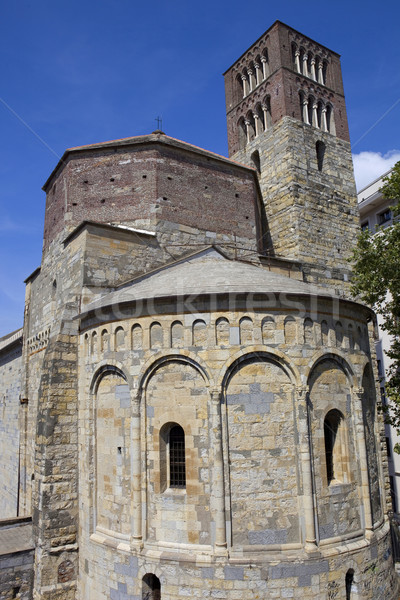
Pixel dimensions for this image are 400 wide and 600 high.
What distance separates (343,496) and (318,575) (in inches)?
60.4

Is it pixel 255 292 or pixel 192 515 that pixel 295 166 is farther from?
pixel 192 515

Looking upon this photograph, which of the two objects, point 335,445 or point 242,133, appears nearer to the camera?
point 335,445

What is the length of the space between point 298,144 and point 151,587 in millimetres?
15479

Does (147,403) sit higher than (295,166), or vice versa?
(295,166)

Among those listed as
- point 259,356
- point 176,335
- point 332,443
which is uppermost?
point 176,335

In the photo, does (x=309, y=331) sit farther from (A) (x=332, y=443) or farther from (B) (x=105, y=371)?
(B) (x=105, y=371)

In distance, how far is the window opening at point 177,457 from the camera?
351 inches

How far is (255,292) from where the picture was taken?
29.6 feet

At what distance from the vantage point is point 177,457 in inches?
354

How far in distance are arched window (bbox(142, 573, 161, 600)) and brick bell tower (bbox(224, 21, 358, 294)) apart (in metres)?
10.5

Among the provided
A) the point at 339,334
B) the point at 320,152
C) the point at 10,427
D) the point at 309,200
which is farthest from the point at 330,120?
the point at 10,427

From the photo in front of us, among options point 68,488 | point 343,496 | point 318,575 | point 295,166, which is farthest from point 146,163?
point 318,575

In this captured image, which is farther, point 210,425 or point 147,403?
point 147,403

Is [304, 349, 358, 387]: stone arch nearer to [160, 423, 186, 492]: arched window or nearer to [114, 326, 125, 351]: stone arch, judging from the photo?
[160, 423, 186, 492]: arched window
